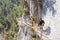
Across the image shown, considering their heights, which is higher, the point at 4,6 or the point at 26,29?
the point at 4,6

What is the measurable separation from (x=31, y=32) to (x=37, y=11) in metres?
0.16

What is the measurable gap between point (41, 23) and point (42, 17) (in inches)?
1.7

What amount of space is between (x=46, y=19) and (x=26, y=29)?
175mm

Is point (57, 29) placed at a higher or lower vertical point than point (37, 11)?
lower

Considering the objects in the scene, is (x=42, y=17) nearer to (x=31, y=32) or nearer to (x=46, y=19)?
(x=46, y=19)

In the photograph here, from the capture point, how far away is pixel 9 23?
1297 mm

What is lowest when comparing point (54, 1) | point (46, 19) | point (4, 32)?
point (4, 32)

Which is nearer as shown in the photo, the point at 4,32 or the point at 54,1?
the point at 54,1

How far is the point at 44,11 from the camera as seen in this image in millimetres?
1200

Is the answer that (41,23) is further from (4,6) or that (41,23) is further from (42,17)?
(4,6)

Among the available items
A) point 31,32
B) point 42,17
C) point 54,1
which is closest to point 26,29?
point 31,32

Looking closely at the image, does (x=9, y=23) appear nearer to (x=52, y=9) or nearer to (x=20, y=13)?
(x=20, y=13)

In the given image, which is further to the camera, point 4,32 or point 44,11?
point 4,32

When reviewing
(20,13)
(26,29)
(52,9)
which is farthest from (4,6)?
(52,9)
